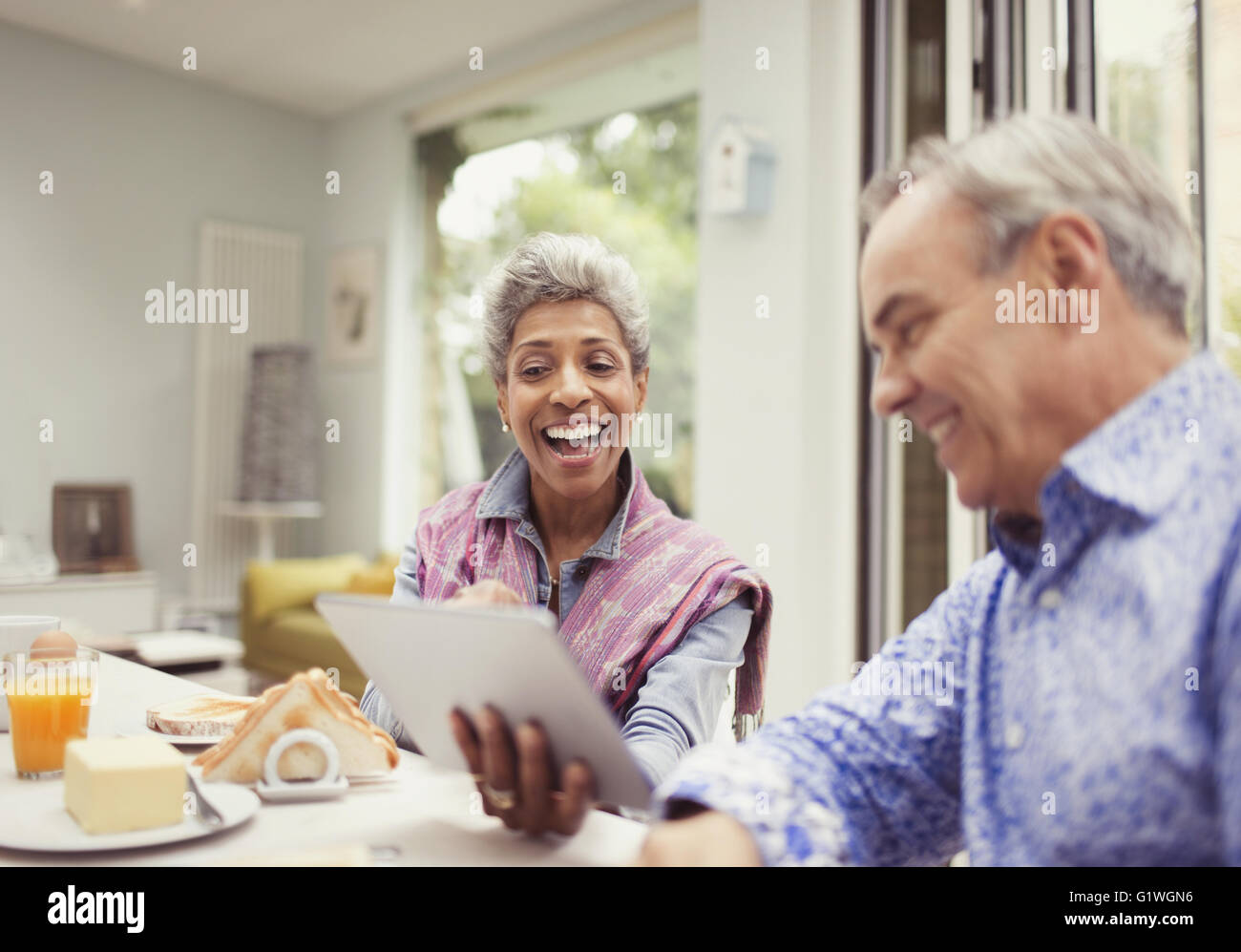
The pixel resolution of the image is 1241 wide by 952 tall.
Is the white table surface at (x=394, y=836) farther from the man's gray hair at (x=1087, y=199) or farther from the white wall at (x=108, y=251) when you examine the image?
the white wall at (x=108, y=251)

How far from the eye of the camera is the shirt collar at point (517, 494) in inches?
59.7

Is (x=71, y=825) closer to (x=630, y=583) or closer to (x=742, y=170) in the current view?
(x=630, y=583)

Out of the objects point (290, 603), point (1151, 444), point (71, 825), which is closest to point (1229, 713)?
point (1151, 444)

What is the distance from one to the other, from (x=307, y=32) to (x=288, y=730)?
440cm

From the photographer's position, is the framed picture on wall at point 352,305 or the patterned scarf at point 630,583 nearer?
the patterned scarf at point 630,583

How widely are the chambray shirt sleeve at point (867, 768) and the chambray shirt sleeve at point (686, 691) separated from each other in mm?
278

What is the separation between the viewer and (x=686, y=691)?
1297mm

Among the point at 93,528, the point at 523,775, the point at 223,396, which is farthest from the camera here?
the point at 223,396

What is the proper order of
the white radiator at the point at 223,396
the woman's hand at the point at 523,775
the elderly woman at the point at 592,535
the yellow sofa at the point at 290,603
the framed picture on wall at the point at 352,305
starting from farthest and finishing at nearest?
the framed picture on wall at the point at 352,305
the white radiator at the point at 223,396
the yellow sofa at the point at 290,603
the elderly woman at the point at 592,535
the woman's hand at the point at 523,775

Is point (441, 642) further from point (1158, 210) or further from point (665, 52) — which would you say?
point (665, 52)

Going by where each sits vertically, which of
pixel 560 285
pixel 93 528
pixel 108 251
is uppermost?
pixel 108 251

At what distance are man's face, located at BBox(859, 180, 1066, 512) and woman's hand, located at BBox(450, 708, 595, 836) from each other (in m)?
0.41

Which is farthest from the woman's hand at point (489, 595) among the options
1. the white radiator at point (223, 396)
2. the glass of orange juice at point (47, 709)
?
the white radiator at point (223, 396)
